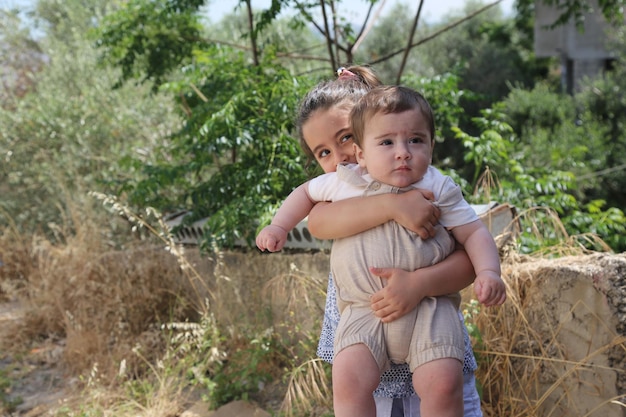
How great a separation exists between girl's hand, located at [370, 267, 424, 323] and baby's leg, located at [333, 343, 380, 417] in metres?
0.10

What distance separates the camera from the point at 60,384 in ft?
15.4

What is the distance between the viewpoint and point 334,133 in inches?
81.9

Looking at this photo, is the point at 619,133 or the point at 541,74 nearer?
the point at 619,133

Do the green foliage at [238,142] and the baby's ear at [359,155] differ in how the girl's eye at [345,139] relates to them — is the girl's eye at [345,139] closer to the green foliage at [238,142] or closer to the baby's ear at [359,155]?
the baby's ear at [359,155]

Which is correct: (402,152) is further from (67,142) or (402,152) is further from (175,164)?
(67,142)

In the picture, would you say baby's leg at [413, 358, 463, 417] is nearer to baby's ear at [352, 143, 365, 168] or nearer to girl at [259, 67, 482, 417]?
girl at [259, 67, 482, 417]

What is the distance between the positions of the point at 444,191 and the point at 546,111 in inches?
477

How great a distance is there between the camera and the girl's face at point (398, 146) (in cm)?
177

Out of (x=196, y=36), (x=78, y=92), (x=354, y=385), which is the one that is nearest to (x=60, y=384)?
(x=196, y=36)

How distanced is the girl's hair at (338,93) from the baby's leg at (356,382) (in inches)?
28.8

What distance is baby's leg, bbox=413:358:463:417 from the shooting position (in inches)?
65.6

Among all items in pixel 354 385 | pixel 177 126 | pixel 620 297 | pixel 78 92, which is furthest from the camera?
pixel 78 92

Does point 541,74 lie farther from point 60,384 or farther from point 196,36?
point 60,384

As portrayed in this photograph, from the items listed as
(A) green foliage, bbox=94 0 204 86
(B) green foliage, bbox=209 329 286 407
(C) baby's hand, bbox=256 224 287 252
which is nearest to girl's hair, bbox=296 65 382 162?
(C) baby's hand, bbox=256 224 287 252
